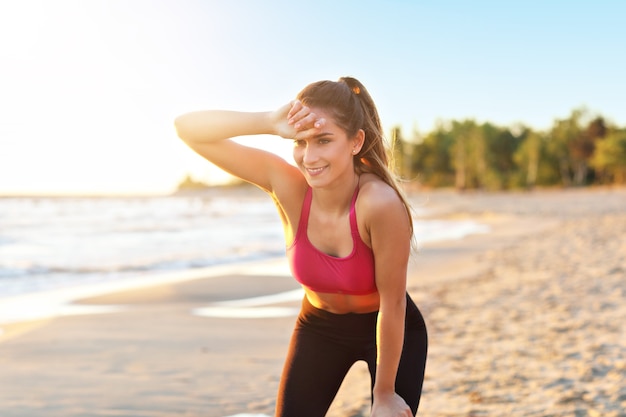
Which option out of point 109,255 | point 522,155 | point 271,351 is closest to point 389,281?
point 271,351

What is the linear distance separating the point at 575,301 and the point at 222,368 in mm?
4758

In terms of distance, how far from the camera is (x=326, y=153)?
2424mm

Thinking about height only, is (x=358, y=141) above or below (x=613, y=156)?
below

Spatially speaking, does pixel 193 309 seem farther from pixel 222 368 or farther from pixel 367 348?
pixel 367 348

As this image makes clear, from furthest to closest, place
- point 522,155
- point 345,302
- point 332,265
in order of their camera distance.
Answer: point 522,155 → point 345,302 → point 332,265

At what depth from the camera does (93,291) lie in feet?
33.9

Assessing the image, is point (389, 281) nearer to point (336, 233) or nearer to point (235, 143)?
point (336, 233)

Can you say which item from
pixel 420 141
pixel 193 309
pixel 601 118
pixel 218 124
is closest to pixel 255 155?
pixel 218 124

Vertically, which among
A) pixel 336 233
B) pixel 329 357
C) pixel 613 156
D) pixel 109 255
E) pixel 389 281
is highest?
pixel 613 156

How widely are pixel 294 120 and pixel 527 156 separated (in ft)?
284

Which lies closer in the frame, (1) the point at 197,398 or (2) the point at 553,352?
(1) the point at 197,398

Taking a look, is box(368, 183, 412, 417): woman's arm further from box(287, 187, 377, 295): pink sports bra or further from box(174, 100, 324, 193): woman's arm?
box(174, 100, 324, 193): woman's arm

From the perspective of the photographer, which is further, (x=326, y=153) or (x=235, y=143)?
(x=235, y=143)

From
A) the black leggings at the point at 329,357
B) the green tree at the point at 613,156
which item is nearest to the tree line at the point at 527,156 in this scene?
the green tree at the point at 613,156
